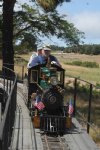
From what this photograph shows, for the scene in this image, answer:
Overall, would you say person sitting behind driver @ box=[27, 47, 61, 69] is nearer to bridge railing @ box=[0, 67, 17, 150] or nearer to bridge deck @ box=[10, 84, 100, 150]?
bridge deck @ box=[10, 84, 100, 150]

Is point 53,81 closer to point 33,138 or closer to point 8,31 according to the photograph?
point 33,138

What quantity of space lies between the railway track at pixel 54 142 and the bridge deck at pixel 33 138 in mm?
98

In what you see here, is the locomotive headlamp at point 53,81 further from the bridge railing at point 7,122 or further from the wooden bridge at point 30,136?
the bridge railing at point 7,122

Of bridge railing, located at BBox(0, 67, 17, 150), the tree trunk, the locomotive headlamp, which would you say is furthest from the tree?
bridge railing, located at BBox(0, 67, 17, 150)

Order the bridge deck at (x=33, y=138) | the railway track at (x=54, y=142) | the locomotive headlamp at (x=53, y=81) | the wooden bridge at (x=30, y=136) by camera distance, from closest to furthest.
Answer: the wooden bridge at (x=30, y=136)
the bridge deck at (x=33, y=138)
the railway track at (x=54, y=142)
the locomotive headlamp at (x=53, y=81)

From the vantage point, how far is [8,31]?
2872cm

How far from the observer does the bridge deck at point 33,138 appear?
10391mm

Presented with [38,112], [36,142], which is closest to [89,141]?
[36,142]

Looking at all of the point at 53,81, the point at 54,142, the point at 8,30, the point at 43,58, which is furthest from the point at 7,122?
the point at 8,30

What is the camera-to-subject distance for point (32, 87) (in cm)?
1381

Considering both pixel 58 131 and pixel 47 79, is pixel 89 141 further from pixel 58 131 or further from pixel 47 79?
pixel 47 79

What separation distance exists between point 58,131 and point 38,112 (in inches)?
28.6

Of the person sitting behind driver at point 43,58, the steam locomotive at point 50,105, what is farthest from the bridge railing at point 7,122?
the person sitting behind driver at point 43,58

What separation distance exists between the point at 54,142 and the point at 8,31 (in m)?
18.0
